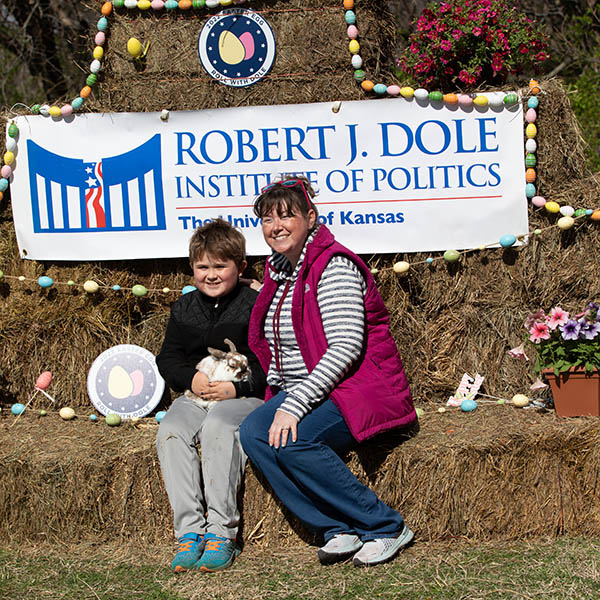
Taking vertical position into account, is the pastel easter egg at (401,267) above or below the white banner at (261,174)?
below

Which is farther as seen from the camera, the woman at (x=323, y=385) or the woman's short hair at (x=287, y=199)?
the woman's short hair at (x=287, y=199)

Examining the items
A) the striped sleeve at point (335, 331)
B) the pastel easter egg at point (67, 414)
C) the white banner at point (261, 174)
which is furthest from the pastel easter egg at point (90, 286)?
the striped sleeve at point (335, 331)

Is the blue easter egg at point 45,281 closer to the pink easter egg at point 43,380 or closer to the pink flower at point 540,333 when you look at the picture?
the pink easter egg at point 43,380

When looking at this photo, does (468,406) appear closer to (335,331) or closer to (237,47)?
(335,331)

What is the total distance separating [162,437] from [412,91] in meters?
2.05

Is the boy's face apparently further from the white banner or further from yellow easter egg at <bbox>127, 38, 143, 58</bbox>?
yellow easter egg at <bbox>127, 38, 143, 58</bbox>

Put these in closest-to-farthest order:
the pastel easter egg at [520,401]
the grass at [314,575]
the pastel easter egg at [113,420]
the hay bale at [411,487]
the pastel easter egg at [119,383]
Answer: the grass at [314,575], the hay bale at [411,487], the pastel easter egg at [520,401], the pastel easter egg at [113,420], the pastel easter egg at [119,383]

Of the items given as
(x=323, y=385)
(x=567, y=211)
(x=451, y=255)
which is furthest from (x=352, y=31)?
(x=323, y=385)

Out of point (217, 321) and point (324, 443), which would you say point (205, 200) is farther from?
point (324, 443)

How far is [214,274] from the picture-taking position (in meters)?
3.58

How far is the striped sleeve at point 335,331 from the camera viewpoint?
3.04 metres

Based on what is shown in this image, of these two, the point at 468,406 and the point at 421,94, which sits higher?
the point at 421,94

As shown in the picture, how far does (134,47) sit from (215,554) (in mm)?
2502

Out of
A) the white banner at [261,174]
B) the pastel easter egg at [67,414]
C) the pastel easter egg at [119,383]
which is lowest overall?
the pastel easter egg at [67,414]
